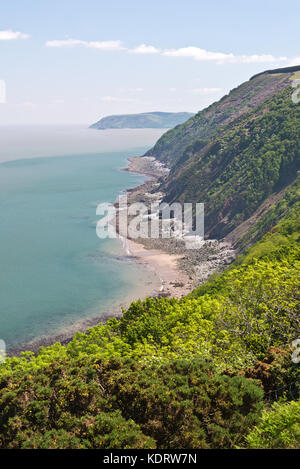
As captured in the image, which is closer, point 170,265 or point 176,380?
point 176,380

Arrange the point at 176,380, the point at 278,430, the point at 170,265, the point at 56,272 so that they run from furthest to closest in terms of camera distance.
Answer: the point at 170,265 → the point at 56,272 → the point at 176,380 → the point at 278,430

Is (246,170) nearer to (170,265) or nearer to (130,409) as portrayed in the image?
(170,265)

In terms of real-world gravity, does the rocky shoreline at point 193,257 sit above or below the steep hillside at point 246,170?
below

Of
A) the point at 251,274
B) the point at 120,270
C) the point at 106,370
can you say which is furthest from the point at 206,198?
the point at 106,370

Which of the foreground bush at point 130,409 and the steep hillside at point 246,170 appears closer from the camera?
the foreground bush at point 130,409

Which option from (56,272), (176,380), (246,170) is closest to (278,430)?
(176,380)

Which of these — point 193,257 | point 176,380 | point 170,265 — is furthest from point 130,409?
point 193,257

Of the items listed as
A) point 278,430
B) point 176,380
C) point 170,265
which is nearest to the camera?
point 278,430

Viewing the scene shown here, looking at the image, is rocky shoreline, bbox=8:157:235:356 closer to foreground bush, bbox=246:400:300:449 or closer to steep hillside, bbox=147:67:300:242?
steep hillside, bbox=147:67:300:242

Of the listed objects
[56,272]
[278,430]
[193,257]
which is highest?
[278,430]

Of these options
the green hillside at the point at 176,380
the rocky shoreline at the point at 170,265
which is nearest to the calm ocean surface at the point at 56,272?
the rocky shoreline at the point at 170,265

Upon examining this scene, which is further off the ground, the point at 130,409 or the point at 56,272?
the point at 130,409

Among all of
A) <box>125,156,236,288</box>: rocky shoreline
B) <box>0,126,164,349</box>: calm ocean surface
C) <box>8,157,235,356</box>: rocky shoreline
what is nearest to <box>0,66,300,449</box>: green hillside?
<box>8,157,235,356</box>: rocky shoreline

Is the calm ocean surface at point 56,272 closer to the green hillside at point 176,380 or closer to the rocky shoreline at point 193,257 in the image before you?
the rocky shoreline at point 193,257
